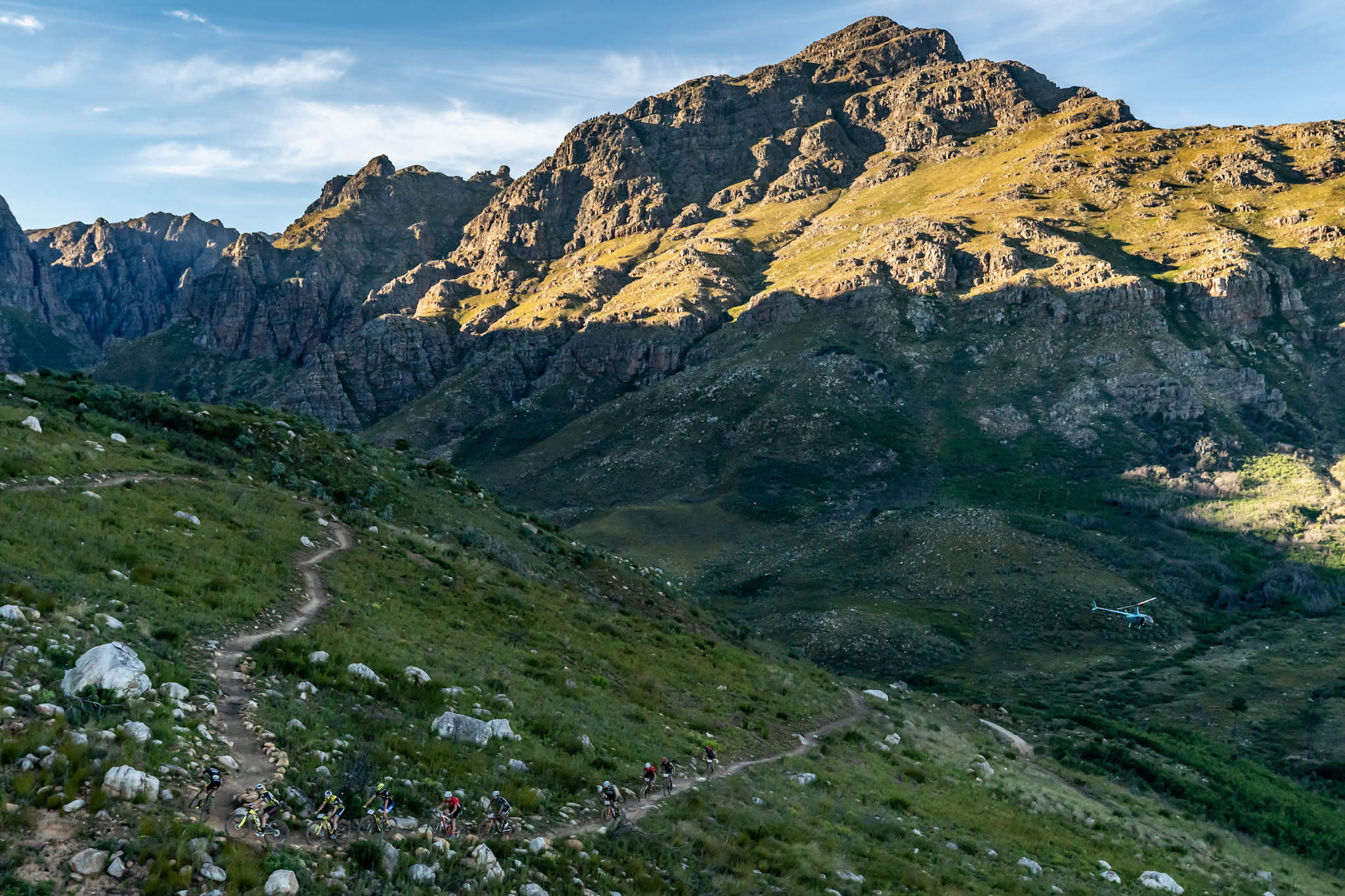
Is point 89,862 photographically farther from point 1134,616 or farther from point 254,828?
point 1134,616

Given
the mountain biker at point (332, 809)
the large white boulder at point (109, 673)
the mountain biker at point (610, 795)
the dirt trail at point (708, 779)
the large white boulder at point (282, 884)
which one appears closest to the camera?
the large white boulder at point (282, 884)

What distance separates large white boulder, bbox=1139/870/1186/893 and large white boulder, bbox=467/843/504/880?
1826 centimetres

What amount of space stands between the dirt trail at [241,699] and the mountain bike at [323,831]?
1.02 meters

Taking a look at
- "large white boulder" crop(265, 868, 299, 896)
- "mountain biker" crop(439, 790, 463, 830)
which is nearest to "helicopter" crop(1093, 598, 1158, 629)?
"mountain biker" crop(439, 790, 463, 830)

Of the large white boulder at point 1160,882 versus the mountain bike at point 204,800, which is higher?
the mountain bike at point 204,800

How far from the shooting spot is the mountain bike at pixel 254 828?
366 inches

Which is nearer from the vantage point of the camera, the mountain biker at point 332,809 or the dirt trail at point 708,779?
the mountain biker at point 332,809

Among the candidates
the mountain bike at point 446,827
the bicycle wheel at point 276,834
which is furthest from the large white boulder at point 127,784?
the mountain bike at point 446,827

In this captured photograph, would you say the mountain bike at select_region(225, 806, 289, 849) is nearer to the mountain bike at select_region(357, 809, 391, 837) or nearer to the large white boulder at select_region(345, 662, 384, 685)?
the mountain bike at select_region(357, 809, 391, 837)

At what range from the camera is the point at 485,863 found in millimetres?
10312

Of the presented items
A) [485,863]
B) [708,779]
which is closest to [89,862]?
[485,863]

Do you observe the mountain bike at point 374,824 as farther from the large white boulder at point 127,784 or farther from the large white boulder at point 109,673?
the large white boulder at point 109,673

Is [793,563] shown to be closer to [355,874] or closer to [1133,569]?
[1133,569]

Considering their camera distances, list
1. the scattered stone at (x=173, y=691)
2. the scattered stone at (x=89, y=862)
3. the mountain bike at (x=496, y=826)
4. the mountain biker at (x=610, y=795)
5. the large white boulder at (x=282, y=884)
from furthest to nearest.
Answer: the mountain biker at (x=610, y=795) < the scattered stone at (x=173, y=691) < the mountain bike at (x=496, y=826) < the large white boulder at (x=282, y=884) < the scattered stone at (x=89, y=862)
